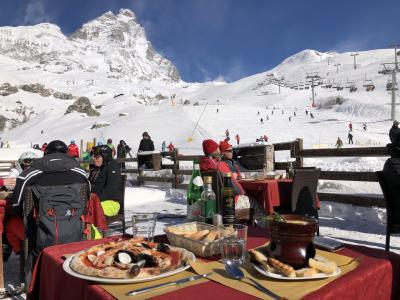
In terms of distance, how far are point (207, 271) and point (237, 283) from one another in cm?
16

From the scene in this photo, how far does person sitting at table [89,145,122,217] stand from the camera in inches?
199

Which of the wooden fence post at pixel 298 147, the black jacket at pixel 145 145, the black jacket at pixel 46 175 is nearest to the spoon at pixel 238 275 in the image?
the black jacket at pixel 46 175

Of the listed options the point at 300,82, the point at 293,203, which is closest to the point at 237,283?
the point at 293,203

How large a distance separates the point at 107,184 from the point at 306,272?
164 inches

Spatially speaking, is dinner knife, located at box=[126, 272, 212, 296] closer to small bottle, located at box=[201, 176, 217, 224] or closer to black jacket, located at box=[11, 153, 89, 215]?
small bottle, located at box=[201, 176, 217, 224]

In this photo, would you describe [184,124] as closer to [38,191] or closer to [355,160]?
[355,160]

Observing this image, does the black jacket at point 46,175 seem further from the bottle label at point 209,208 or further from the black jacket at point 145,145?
the black jacket at point 145,145

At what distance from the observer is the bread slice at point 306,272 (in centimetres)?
123

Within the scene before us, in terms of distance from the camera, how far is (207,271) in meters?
1.34

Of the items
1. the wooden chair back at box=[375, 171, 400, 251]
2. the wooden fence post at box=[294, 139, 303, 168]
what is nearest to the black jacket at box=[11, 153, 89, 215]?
the wooden chair back at box=[375, 171, 400, 251]

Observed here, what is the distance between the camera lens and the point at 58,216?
3055mm

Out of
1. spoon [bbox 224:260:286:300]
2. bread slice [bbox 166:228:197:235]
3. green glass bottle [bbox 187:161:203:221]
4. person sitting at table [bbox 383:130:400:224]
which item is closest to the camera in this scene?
spoon [bbox 224:260:286:300]

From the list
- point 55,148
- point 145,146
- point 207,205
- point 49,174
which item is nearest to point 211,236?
point 207,205

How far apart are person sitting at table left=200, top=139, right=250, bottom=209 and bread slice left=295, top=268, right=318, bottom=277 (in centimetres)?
309
